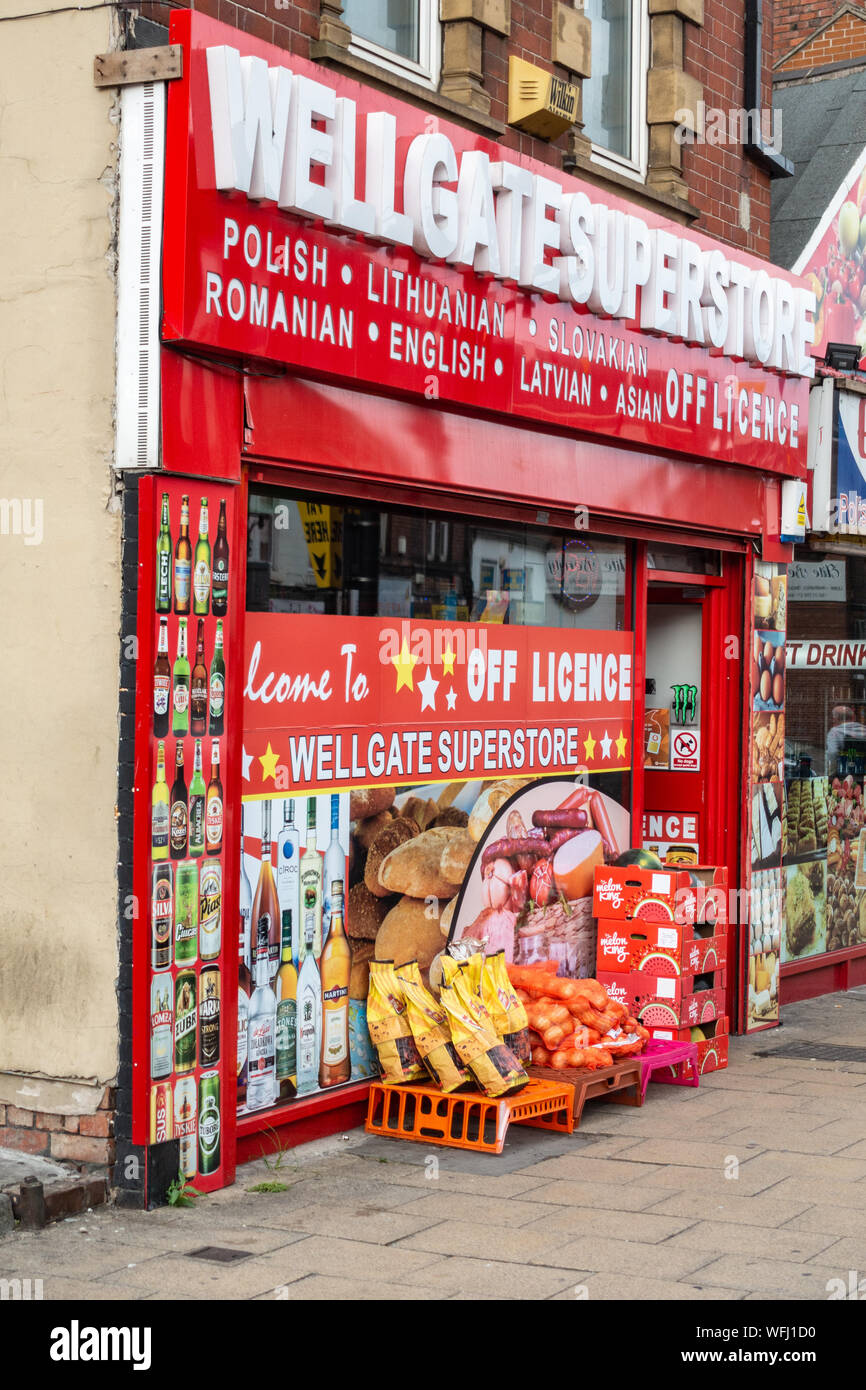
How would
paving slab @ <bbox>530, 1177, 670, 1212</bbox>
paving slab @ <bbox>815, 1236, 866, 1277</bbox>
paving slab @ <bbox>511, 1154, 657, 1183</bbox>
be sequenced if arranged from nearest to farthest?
paving slab @ <bbox>815, 1236, 866, 1277</bbox>, paving slab @ <bbox>530, 1177, 670, 1212</bbox>, paving slab @ <bbox>511, 1154, 657, 1183</bbox>

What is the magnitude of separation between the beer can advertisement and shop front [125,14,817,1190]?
0.02 metres

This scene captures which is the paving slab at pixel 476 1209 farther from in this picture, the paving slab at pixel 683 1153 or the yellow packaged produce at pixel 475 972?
the yellow packaged produce at pixel 475 972

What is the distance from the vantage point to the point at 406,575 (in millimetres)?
7961

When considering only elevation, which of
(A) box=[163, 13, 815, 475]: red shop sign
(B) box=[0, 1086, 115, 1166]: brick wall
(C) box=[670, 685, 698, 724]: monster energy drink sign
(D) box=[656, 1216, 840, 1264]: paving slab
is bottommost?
(D) box=[656, 1216, 840, 1264]: paving slab

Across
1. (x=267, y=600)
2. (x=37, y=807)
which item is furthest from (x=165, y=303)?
(x=37, y=807)

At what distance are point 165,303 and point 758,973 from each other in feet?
20.2

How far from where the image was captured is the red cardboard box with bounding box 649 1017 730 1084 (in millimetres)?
8773

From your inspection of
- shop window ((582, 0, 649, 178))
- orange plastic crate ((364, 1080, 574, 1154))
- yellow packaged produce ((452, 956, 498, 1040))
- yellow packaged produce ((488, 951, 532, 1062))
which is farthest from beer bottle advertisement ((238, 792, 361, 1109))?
shop window ((582, 0, 649, 178))

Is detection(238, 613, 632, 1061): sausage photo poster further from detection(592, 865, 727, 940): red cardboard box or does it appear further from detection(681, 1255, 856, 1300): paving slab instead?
detection(681, 1255, 856, 1300): paving slab

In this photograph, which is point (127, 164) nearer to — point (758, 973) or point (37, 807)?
point (37, 807)

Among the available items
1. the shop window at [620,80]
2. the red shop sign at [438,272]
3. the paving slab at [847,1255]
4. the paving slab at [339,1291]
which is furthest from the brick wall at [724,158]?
the paving slab at [339,1291]

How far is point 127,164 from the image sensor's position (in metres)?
6.22

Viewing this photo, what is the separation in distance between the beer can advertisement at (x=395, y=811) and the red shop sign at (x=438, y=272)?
120 cm

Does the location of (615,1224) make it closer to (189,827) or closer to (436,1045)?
(436,1045)
